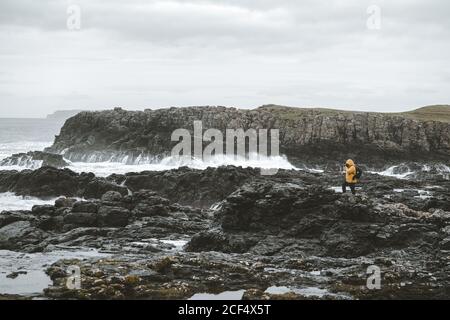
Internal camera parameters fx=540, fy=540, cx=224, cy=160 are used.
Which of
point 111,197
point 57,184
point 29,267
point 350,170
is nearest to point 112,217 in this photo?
point 111,197

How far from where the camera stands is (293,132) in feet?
217

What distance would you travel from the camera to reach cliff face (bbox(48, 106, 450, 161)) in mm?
62812

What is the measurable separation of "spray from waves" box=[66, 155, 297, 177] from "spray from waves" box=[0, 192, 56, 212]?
1778 cm

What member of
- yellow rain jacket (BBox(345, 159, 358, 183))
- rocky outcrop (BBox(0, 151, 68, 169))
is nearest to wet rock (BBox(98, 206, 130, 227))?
yellow rain jacket (BBox(345, 159, 358, 183))

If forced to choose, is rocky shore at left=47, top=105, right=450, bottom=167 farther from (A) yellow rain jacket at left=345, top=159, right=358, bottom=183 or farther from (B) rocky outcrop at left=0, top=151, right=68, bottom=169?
(A) yellow rain jacket at left=345, top=159, right=358, bottom=183

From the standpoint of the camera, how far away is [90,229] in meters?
26.5

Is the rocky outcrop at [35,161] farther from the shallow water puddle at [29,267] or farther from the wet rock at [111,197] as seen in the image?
the shallow water puddle at [29,267]

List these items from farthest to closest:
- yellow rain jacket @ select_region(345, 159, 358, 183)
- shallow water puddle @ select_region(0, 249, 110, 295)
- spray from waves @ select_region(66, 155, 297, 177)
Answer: spray from waves @ select_region(66, 155, 297, 177), yellow rain jacket @ select_region(345, 159, 358, 183), shallow water puddle @ select_region(0, 249, 110, 295)

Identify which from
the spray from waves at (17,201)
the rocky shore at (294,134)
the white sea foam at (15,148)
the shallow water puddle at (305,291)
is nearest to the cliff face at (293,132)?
the rocky shore at (294,134)

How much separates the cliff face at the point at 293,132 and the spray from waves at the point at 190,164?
1.79 meters

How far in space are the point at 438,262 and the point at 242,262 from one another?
7.25 metres

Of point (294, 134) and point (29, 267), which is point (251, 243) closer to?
point (29, 267)

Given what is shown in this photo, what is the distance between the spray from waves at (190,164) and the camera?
2319 inches
